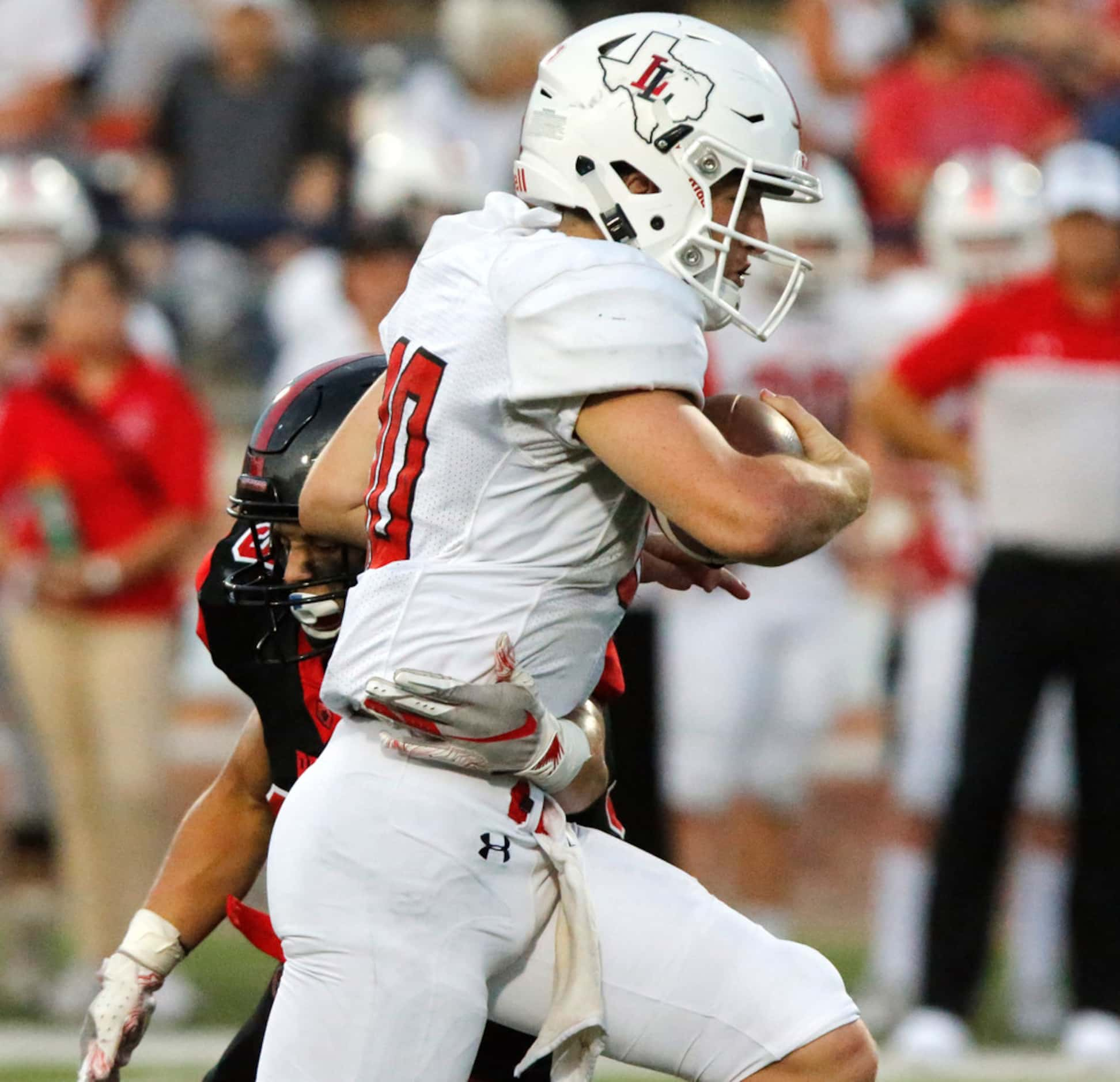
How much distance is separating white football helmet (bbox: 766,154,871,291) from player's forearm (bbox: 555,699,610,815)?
3559 mm

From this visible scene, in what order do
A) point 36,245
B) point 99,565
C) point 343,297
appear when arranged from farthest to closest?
point 36,245 → point 343,297 → point 99,565

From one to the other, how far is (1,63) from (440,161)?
6.41ft

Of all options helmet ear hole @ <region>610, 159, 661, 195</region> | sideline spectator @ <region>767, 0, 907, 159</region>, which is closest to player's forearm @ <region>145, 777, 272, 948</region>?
helmet ear hole @ <region>610, 159, 661, 195</region>

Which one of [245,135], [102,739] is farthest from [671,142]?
[245,135]

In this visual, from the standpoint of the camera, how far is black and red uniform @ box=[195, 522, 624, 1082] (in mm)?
2805

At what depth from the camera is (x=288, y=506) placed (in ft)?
9.06

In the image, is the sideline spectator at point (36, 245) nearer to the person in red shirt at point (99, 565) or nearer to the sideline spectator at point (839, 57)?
the person in red shirt at point (99, 565)

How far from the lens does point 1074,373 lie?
5.32 metres

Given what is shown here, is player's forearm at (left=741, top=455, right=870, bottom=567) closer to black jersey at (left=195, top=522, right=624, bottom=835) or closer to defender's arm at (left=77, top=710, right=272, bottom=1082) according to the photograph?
black jersey at (left=195, top=522, right=624, bottom=835)

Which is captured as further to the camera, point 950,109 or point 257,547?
point 950,109

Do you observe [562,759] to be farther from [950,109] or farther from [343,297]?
[950,109]

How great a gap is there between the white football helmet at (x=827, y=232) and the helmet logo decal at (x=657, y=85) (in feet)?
11.6

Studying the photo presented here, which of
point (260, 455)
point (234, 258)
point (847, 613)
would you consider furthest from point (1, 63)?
point (260, 455)

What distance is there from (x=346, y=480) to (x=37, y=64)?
5.76 m
